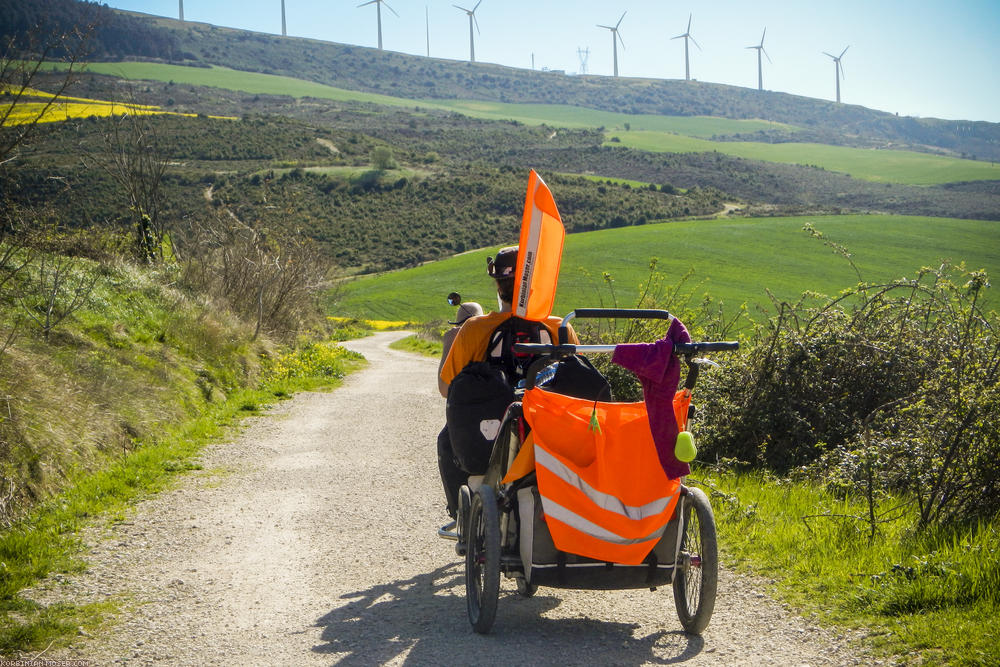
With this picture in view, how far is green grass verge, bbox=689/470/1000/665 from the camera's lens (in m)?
4.02

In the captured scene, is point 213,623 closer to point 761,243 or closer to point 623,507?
point 623,507

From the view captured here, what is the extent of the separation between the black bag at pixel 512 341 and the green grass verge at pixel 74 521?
101 inches

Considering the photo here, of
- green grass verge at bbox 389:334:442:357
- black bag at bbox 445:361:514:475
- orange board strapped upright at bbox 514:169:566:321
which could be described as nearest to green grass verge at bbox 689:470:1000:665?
black bag at bbox 445:361:514:475

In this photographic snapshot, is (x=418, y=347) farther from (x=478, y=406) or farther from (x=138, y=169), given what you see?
(x=478, y=406)

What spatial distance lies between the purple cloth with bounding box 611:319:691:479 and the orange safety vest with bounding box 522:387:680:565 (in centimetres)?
5

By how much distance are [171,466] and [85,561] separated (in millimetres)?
2907

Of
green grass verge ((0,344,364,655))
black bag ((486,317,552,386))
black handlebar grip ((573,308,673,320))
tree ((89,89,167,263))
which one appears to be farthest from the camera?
tree ((89,89,167,263))

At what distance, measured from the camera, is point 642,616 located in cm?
476

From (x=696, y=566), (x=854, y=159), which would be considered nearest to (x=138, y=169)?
(x=696, y=566)

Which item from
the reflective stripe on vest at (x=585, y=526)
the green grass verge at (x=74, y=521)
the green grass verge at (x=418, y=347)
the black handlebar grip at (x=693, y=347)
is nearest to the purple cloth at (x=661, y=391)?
the black handlebar grip at (x=693, y=347)

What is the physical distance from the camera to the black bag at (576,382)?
453 centimetres

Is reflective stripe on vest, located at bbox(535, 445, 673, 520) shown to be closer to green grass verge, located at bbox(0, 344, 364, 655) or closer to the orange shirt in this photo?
the orange shirt

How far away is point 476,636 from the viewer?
14.4 ft

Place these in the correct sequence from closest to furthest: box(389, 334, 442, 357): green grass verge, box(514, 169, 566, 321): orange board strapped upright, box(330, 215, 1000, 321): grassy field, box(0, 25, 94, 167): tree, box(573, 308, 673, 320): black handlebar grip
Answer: box(514, 169, 566, 321): orange board strapped upright
box(573, 308, 673, 320): black handlebar grip
box(0, 25, 94, 167): tree
box(389, 334, 442, 357): green grass verge
box(330, 215, 1000, 321): grassy field
